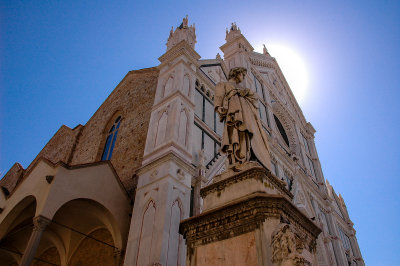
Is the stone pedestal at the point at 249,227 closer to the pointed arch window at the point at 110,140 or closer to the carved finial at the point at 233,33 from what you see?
the pointed arch window at the point at 110,140

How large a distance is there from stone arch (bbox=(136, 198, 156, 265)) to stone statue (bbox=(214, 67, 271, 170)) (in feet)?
11.0

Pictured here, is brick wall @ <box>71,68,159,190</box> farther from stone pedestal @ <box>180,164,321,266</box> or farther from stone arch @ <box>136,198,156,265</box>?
stone pedestal @ <box>180,164,321,266</box>

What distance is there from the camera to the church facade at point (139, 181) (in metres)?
6.71

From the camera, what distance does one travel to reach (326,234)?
15133mm

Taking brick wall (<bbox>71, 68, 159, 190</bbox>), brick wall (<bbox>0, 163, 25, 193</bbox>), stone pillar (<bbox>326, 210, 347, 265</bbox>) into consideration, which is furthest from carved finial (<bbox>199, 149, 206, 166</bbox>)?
stone pillar (<bbox>326, 210, 347, 265</bbox>)

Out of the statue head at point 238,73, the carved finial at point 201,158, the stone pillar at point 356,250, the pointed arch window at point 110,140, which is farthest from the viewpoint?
the stone pillar at point 356,250

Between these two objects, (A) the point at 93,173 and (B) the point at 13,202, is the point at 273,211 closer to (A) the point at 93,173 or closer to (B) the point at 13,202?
(A) the point at 93,173

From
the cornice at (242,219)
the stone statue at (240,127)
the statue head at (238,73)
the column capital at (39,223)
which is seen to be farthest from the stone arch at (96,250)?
the statue head at (238,73)

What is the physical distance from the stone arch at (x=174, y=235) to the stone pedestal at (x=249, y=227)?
2.94 meters

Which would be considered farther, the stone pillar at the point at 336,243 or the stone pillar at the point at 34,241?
the stone pillar at the point at 336,243

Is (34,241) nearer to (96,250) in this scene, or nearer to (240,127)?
(96,250)

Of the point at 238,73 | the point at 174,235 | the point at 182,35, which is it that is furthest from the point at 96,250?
the point at 182,35

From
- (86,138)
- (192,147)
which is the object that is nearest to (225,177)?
(192,147)

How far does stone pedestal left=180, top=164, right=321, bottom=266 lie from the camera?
300cm
